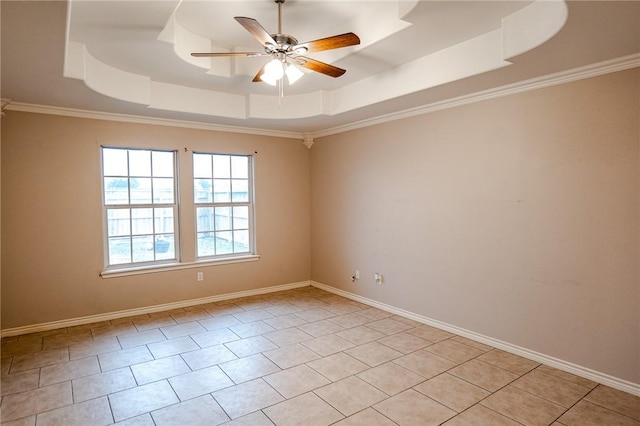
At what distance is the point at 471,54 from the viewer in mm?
3012

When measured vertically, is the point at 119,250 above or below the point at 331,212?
below

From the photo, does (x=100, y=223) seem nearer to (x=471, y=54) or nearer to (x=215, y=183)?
(x=215, y=183)

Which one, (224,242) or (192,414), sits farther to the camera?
(224,242)

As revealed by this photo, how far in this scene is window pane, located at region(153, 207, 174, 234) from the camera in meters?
4.73

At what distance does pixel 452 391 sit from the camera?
2.74m

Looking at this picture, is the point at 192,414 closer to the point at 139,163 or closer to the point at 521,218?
the point at 521,218

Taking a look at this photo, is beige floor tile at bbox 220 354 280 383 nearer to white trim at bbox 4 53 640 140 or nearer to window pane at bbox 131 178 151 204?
window pane at bbox 131 178 151 204

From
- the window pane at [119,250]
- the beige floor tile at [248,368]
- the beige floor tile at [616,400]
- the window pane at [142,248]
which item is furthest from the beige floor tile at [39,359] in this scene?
the beige floor tile at [616,400]

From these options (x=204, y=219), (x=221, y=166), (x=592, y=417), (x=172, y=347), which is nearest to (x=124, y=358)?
(x=172, y=347)

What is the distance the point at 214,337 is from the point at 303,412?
1636 mm

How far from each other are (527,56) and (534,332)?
2253 millimetres

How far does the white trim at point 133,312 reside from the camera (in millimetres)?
3896

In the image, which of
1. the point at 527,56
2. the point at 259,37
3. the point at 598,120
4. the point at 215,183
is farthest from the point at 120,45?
the point at 598,120

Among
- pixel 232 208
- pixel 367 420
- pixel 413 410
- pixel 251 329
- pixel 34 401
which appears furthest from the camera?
pixel 232 208
